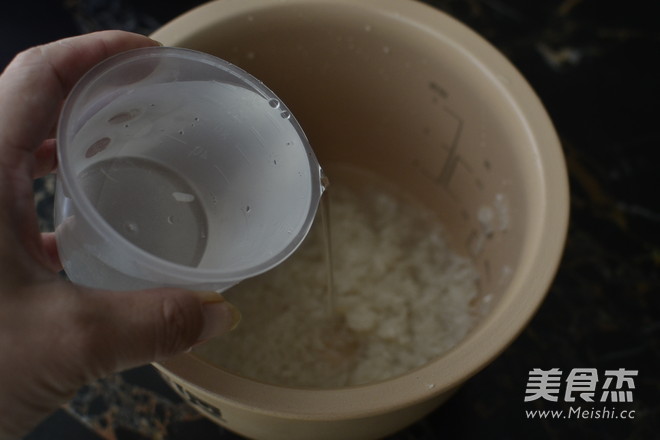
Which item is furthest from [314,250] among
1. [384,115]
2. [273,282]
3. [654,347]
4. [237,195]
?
[654,347]

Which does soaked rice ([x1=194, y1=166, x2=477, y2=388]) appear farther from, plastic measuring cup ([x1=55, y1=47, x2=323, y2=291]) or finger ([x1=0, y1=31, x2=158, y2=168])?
finger ([x1=0, y1=31, x2=158, y2=168])

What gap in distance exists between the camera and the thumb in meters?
0.52

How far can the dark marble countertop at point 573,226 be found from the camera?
0.93m

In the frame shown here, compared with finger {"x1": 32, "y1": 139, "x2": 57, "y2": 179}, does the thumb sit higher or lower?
lower

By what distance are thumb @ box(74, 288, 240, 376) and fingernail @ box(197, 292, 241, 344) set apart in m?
0.01

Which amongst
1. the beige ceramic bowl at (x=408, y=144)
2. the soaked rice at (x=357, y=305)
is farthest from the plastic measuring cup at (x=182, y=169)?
the soaked rice at (x=357, y=305)

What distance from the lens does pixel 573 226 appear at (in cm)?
106

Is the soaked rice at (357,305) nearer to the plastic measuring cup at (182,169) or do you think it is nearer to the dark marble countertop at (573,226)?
the dark marble countertop at (573,226)

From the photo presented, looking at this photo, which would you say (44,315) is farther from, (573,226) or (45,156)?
(573,226)

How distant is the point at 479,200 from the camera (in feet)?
3.02

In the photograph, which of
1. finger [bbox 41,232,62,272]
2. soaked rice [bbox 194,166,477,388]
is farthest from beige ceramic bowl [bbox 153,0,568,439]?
finger [bbox 41,232,62,272]

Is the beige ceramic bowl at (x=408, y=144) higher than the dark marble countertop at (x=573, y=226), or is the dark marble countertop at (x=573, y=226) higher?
the beige ceramic bowl at (x=408, y=144)

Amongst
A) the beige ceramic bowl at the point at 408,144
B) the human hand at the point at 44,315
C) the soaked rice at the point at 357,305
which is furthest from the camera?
the soaked rice at the point at 357,305

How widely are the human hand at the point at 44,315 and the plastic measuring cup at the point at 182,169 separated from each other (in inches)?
1.2
